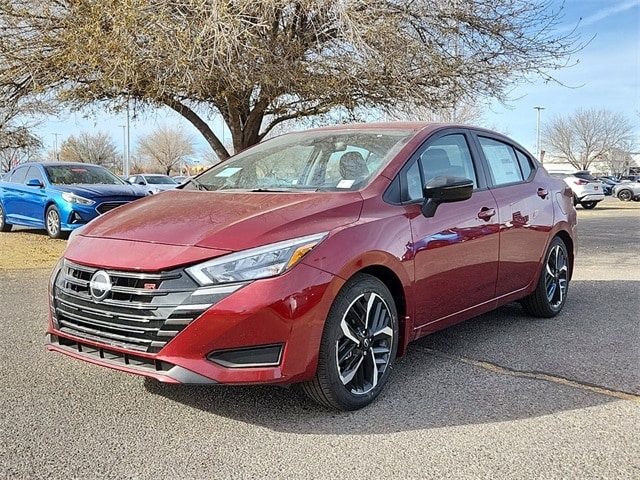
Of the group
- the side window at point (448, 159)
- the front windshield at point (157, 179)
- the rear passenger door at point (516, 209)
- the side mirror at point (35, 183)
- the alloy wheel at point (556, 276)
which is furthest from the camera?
the front windshield at point (157, 179)

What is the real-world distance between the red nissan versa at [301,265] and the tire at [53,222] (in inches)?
278

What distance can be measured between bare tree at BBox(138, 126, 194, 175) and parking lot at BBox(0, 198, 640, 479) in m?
74.2

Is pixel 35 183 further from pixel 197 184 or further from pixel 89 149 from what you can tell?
pixel 89 149

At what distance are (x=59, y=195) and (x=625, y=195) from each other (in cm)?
3399

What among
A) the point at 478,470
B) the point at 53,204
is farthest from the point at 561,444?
the point at 53,204

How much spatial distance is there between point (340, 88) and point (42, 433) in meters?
7.78

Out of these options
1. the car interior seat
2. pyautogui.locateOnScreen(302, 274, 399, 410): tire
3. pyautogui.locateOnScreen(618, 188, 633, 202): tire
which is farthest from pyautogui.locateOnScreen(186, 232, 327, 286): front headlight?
pyautogui.locateOnScreen(618, 188, 633, 202): tire

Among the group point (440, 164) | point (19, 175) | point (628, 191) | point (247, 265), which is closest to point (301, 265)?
point (247, 265)

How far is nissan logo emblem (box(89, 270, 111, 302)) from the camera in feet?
10.2

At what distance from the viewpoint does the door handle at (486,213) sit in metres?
4.42

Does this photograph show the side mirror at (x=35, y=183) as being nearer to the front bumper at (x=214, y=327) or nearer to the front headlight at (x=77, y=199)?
the front headlight at (x=77, y=199)

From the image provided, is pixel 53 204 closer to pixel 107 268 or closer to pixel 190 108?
pixel 190 108

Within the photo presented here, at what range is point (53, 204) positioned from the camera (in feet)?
35.3

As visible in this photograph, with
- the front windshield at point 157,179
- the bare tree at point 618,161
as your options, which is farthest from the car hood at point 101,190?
the bare tree at point 618,161
